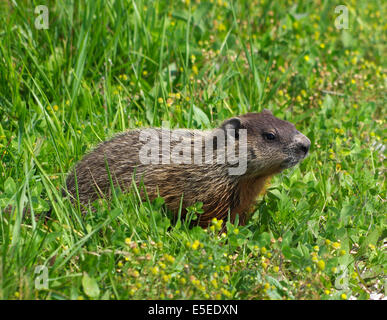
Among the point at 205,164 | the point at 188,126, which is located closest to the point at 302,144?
the point at 205,164

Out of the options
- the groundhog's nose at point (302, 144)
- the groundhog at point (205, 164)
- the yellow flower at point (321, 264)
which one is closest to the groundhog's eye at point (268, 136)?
the groundhog at point (205, 164)

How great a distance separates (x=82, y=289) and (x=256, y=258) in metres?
1.28

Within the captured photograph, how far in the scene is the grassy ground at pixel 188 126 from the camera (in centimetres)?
347

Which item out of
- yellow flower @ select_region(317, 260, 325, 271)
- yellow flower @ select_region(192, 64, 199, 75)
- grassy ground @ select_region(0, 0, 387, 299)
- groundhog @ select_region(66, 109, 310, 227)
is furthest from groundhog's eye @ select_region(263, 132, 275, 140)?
yellow flower @ select_region(192, 64, 199, 75)

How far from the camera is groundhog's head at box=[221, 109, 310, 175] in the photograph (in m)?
4.48

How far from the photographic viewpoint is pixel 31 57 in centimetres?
529

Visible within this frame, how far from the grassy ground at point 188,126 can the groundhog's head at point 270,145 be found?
0.97 ft

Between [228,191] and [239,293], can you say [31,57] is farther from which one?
[239,293]

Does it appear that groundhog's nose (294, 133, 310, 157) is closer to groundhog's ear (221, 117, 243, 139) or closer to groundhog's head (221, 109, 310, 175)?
groundhog's head (221, 109, 310, 175)

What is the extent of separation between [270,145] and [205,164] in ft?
1.77

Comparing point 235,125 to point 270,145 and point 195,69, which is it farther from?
point 195,69

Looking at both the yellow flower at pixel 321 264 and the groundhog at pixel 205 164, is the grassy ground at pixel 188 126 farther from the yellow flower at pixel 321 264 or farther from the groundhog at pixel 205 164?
the groundhog at pixel 205 164

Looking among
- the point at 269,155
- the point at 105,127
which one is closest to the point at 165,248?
the point at 269,155

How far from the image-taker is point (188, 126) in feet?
16.9
